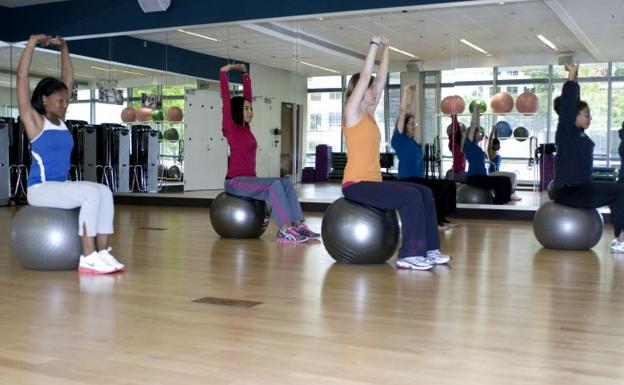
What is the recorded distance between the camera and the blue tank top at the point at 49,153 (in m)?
3.98

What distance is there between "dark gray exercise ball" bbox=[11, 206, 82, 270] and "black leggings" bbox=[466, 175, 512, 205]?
5196 millimetres

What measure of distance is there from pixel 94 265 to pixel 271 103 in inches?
245

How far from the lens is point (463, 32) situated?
8.36m

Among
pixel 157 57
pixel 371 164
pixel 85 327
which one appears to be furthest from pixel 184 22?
pixel 85 327

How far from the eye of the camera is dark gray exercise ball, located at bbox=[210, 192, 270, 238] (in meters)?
5.80

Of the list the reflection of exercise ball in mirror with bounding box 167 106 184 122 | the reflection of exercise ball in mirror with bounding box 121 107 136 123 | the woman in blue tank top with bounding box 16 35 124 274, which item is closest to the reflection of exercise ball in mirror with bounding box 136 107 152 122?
the reflection of exercise ball in mirror with bounding box 121 107 136 123

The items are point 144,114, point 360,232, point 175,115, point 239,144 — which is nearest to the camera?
point 360,232

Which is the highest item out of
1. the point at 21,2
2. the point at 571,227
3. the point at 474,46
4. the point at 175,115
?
the point at 21,2

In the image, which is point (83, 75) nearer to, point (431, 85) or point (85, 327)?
point (431, 85)

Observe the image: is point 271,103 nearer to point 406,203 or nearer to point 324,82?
point 324,82

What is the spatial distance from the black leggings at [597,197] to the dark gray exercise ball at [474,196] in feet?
9.05

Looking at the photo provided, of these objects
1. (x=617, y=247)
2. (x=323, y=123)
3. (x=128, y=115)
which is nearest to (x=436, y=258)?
(x=617, y=247)

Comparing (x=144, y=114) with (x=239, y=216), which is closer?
(x=239, y=216)

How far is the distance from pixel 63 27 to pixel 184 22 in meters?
2.03
